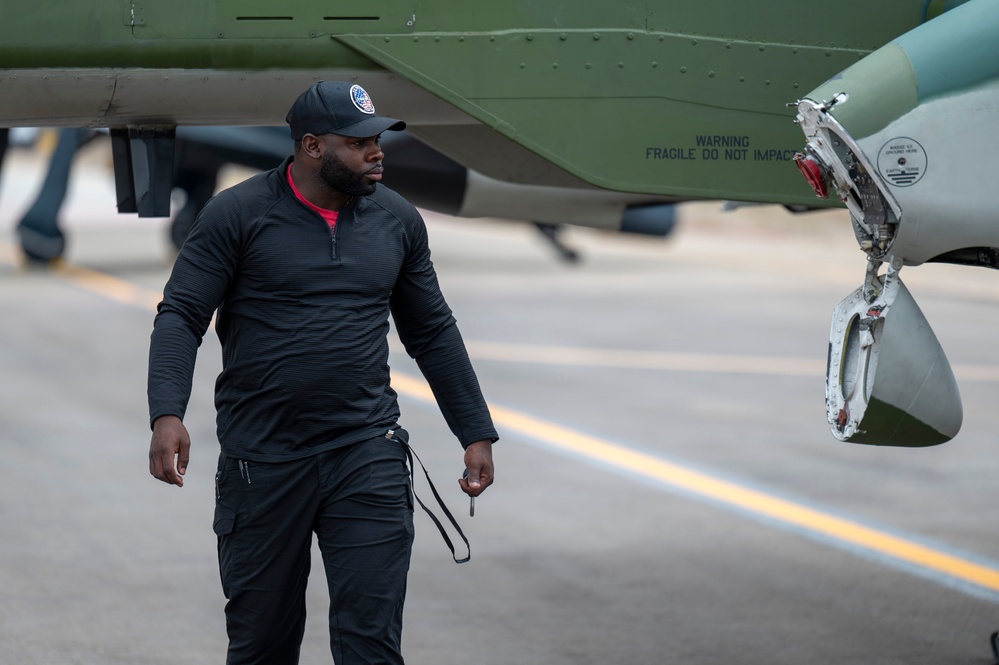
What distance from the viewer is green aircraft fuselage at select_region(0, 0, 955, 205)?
4.88 metres

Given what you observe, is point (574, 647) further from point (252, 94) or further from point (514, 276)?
point (514, 276)

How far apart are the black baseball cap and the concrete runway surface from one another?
2376 millimetres

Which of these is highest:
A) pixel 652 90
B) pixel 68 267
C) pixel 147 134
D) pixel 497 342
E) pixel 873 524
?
pixel 652 90

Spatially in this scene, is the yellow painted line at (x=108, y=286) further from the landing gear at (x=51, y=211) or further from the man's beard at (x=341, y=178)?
the man's beard at (x=341, y=178)

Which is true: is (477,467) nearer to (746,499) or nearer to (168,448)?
(168,448)

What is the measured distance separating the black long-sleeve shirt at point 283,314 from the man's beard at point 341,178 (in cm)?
9

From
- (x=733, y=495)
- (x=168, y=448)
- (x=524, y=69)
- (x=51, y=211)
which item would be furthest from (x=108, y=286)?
(x=168, y=448)

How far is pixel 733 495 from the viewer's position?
8.03 metres

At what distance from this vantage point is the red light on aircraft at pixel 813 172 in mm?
4703

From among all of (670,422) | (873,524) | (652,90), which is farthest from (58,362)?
(652,90)

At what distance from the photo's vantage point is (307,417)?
3895 mm

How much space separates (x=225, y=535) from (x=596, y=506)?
406 centimetres

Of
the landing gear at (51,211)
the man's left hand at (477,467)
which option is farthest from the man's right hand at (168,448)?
the landing gear at (51,211)

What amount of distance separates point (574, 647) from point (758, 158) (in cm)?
203
